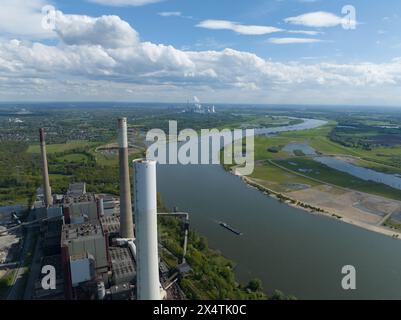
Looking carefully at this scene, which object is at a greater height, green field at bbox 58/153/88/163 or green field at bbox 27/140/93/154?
green field at bbox 27/140/93/154

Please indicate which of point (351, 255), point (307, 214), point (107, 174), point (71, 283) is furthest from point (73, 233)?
point (107, 174)

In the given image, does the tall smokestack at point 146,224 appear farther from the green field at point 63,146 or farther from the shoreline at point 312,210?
the green field at point 63,146

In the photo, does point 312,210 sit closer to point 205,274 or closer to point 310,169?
point 205,274

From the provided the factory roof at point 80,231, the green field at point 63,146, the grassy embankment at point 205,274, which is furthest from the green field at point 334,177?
the green field at point 63,146

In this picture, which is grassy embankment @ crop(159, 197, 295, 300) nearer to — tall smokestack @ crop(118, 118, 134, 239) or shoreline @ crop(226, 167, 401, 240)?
tall smokestack @ crop(118, 118, 134, 239)

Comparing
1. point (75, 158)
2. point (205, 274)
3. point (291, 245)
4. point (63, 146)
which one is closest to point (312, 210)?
point (291, 245)

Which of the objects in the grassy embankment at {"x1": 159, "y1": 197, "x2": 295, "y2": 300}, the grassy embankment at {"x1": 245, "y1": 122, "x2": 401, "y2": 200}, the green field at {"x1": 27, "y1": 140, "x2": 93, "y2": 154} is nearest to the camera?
the grassy embankment at {"x1": 159, "y1": 197, "x2": 295, "y2": 300}

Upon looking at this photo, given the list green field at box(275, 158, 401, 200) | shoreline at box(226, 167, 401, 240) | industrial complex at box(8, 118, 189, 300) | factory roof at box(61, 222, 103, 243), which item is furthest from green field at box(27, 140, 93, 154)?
factory roof at box(61, 222, 103, 243)

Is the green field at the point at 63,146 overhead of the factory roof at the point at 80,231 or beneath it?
overhead

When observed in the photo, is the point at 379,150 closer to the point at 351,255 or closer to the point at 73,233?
the point at 351,255
